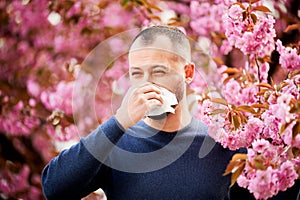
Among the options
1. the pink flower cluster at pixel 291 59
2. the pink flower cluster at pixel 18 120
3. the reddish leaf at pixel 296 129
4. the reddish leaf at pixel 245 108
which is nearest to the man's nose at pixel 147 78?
the reddish leaf at pixel 245 108

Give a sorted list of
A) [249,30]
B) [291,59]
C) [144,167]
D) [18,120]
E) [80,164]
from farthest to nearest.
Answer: [18,120] < [249,30] < [291,59] < [144,167] < [80,164]

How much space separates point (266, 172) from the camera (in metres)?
1.79

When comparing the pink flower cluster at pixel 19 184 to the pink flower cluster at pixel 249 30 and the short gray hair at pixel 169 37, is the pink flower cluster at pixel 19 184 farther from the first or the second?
the short gray hair at pixel 169 37

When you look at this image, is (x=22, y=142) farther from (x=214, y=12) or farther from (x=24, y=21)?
(x=214, y=12)

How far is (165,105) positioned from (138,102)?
0.33ft

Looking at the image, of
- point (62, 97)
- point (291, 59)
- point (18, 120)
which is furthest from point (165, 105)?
point (18, 120)

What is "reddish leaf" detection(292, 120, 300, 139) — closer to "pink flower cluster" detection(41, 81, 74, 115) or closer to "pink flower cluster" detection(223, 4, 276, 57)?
"pink flower cluster" detection(223, 4, 276, 57)

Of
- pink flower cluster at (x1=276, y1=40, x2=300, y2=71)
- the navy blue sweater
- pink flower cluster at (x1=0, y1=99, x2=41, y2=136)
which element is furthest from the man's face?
pink flower cluster at (x1=0, y1=99, x2=41, y2=136)

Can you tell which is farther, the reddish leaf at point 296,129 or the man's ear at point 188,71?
the man's ear at point 188,71

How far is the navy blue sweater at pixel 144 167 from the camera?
187 cm

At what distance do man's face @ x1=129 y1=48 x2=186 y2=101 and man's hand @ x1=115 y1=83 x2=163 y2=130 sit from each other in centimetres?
6

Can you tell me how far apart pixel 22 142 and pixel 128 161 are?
2.23 m

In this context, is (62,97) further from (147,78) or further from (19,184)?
(147,78)

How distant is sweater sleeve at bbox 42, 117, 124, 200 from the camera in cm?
185
